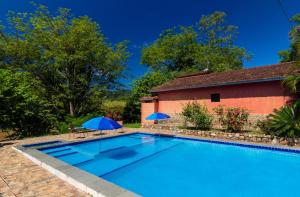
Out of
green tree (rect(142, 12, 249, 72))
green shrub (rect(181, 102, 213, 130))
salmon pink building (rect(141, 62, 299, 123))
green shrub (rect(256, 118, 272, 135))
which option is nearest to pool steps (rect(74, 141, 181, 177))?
green shrub (rect(181, 102, 213, 130))

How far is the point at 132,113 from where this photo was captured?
25922 millimetres

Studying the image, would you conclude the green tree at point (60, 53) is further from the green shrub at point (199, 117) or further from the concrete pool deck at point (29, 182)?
the concrete pool deck at point (29, 182)

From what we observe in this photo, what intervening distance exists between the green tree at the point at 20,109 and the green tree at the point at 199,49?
28.8 m

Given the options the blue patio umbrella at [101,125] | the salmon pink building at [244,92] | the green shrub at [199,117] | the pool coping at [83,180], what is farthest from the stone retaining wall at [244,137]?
the pool coping at [83,180]

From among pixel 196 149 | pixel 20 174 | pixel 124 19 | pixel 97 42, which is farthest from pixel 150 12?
pixel 20 174

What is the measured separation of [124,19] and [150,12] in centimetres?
403

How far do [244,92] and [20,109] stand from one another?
1726 centimetres

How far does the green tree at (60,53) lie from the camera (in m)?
21.0

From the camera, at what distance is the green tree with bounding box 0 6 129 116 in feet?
68.8

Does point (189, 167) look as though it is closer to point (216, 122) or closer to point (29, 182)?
point (29, 182)

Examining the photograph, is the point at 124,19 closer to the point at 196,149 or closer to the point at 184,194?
the point at 196,149

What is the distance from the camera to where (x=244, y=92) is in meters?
15.0

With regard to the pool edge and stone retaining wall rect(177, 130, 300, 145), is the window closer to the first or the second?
stone retaining wall rect(177, 130, 300, 145)

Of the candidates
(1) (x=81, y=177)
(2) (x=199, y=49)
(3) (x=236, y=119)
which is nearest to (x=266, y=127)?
(3) (x=236, y=119)
